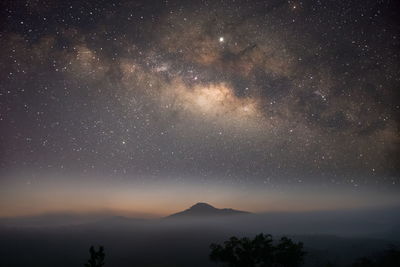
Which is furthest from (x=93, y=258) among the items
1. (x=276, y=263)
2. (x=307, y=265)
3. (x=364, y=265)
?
(x=307, y=265)

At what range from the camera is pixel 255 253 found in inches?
1222

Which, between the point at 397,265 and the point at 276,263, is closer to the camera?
the point at 276,263

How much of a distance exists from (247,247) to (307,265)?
692 ft

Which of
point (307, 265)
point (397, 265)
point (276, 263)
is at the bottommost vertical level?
point (307, 265)

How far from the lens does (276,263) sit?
33.1m

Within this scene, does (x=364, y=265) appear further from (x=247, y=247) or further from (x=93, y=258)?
(x=93, y=258)

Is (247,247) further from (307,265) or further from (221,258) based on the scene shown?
(307,265)

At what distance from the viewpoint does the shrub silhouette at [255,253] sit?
30609 mm

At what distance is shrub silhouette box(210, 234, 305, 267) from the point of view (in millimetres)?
30609

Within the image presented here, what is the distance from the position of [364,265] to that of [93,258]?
59156 mm

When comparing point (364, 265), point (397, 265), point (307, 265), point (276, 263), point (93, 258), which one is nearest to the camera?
point (93, 258)

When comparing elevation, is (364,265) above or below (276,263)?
below

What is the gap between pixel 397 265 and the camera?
2192 inches

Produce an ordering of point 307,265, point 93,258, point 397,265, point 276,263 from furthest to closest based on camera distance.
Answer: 1. point 307,265
2. point 397,265
3. point 276,263
4. point 93,258
